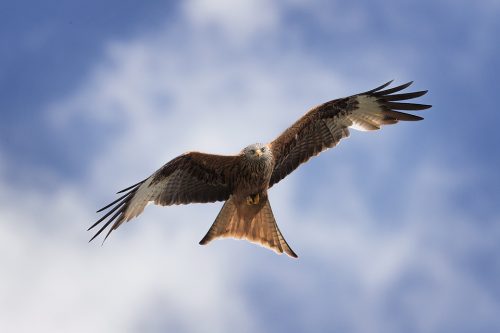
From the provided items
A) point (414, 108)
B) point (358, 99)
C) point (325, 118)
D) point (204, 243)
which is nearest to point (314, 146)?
point (325, 118)

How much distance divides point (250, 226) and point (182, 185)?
1.18 metres

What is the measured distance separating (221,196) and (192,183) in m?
0.47

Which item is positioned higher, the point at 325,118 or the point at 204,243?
the point at 325,118

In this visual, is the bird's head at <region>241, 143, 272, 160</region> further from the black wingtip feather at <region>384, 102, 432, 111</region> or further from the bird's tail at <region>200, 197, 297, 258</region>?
the black wingtip feather at <region>384, 102, 432, 111</region>

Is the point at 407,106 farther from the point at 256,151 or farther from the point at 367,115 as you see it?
the point at 256,151

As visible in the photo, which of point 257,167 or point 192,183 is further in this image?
point 192,183

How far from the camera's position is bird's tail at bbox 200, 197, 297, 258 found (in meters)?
8.35

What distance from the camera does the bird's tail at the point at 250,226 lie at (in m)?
8.35

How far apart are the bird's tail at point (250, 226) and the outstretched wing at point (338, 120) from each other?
0.53 metres

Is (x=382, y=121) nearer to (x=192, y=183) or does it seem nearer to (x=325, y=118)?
(x=325, y=118)

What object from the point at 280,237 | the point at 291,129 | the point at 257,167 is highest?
the point at 291,129

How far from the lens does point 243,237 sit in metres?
8.43

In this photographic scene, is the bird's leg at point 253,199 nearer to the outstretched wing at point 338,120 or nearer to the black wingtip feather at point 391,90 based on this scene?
the outstretched wing at point 338,120

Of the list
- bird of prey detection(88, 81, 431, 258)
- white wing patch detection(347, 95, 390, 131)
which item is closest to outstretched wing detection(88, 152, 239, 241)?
bird of prey detection(88, 81, 431, 258)
